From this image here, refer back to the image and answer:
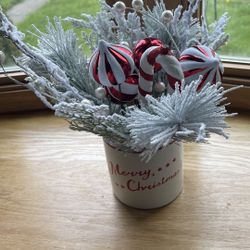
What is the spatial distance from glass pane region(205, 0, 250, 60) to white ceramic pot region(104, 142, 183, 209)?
27cm

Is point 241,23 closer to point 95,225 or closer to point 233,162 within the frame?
point 233,162

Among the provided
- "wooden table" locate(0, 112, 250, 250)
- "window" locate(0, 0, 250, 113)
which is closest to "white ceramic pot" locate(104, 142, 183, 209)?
"wooden table" locate(0, 112, 250, 250)

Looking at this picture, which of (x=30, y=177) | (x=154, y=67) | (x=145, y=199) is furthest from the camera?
(x=30, y=177)

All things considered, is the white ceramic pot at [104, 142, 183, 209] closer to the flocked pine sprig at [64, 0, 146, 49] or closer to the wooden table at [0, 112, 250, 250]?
the wooden table at [0, 112, 250, 250]

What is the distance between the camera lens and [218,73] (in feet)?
1.80

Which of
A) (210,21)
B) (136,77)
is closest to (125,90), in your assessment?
(136,77)

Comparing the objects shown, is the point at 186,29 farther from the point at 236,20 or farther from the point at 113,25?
the point at 236,20

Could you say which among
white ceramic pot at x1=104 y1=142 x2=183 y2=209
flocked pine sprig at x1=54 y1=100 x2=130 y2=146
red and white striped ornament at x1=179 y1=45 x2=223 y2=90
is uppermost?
red and white striped ornament at x1=179 y1=45 x2=223 y2=90

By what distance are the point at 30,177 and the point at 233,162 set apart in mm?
344

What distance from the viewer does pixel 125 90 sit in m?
0.56

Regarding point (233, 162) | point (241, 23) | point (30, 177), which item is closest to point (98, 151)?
point (30, 177)

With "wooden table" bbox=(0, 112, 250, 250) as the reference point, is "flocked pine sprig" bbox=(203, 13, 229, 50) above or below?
above

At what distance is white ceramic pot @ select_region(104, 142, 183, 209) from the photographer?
0.60m

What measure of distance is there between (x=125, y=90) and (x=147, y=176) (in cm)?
13
